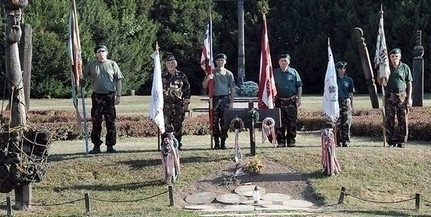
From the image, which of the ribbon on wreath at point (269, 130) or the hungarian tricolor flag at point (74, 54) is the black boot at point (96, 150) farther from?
the ribbon on wreath at point (269, 130)

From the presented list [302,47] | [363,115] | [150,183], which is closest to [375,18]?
[302,47]

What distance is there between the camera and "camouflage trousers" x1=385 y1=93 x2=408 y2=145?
13.3 m

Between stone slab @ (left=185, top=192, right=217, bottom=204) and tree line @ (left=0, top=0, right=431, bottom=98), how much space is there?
25519 millimetres

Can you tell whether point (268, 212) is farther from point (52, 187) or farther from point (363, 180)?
point (52, 187)

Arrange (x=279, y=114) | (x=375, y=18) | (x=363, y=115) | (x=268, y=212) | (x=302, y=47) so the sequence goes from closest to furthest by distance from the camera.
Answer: (x=268, y=212), (x=279, y=114), (x=363, y=115), (x=375, y=18), (x=302, y=47)

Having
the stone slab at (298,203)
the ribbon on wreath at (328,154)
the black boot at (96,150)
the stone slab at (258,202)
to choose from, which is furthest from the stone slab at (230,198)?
→ the black boot at (96,150)

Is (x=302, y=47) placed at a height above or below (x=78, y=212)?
above

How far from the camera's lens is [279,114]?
1262cm

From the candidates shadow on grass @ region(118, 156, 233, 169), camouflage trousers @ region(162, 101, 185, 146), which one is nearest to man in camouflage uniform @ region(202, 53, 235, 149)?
camouflage trousers @ region(162, 101, 185, 146)

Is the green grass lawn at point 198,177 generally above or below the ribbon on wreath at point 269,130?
below

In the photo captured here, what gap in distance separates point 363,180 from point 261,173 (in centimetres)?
157

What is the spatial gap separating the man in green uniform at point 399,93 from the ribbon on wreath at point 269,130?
2.17m

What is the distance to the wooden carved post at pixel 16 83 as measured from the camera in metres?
10.3

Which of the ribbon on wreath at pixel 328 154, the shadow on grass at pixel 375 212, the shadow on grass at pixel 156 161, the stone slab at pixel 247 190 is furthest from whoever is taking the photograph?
the shadow on grass at pixel 156 161
